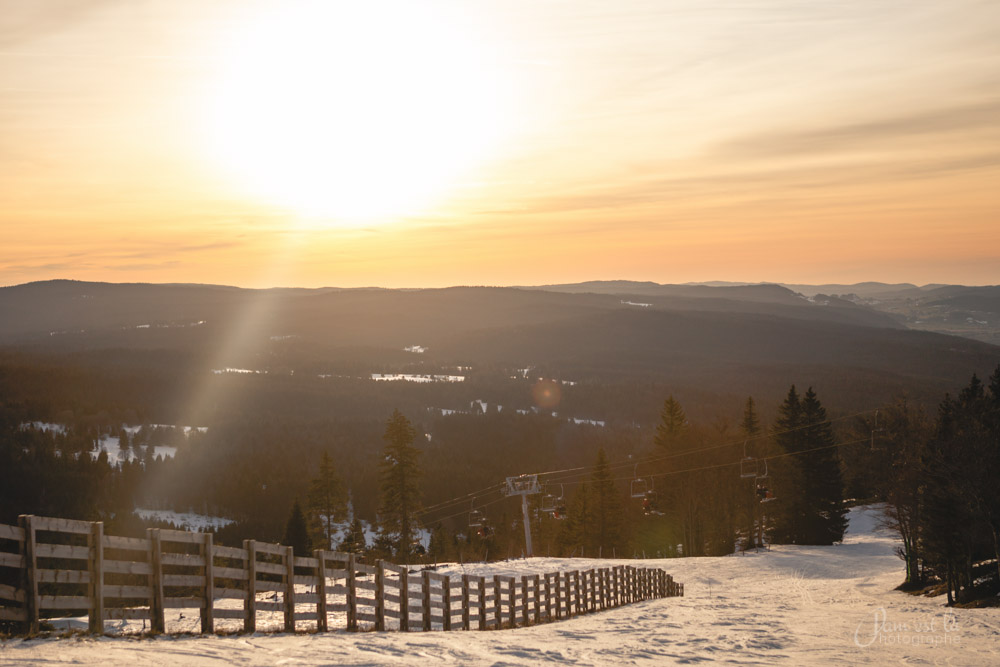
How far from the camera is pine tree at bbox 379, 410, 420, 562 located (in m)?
58.1

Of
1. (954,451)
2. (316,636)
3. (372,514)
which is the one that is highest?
(954,451)

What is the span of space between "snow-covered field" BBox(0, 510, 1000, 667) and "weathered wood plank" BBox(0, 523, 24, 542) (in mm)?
1246

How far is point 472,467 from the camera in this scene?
163 metres

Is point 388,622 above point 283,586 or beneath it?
beneath

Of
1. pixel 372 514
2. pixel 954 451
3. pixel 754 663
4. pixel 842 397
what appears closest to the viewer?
pixel 754 663

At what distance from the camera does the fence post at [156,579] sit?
11898mm

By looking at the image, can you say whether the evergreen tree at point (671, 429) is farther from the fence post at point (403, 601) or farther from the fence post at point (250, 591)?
the fence post at point (250, 591)

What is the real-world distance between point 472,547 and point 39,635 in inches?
3407

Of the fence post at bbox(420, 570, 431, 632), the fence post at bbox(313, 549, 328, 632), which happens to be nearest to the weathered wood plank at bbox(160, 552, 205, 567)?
the fence post at bbox(313, 549, 328, 632)

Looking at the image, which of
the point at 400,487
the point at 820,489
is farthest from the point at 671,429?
the point at 400,487

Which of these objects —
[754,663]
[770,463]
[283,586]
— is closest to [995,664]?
[754,663]

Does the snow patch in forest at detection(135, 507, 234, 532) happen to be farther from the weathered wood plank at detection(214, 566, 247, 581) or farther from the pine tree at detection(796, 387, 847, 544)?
the weathered wood plank at detection(214, 566, 247, 581)

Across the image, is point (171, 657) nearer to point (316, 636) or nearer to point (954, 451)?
point (316, 636)

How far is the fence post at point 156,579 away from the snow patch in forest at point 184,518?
154 m
